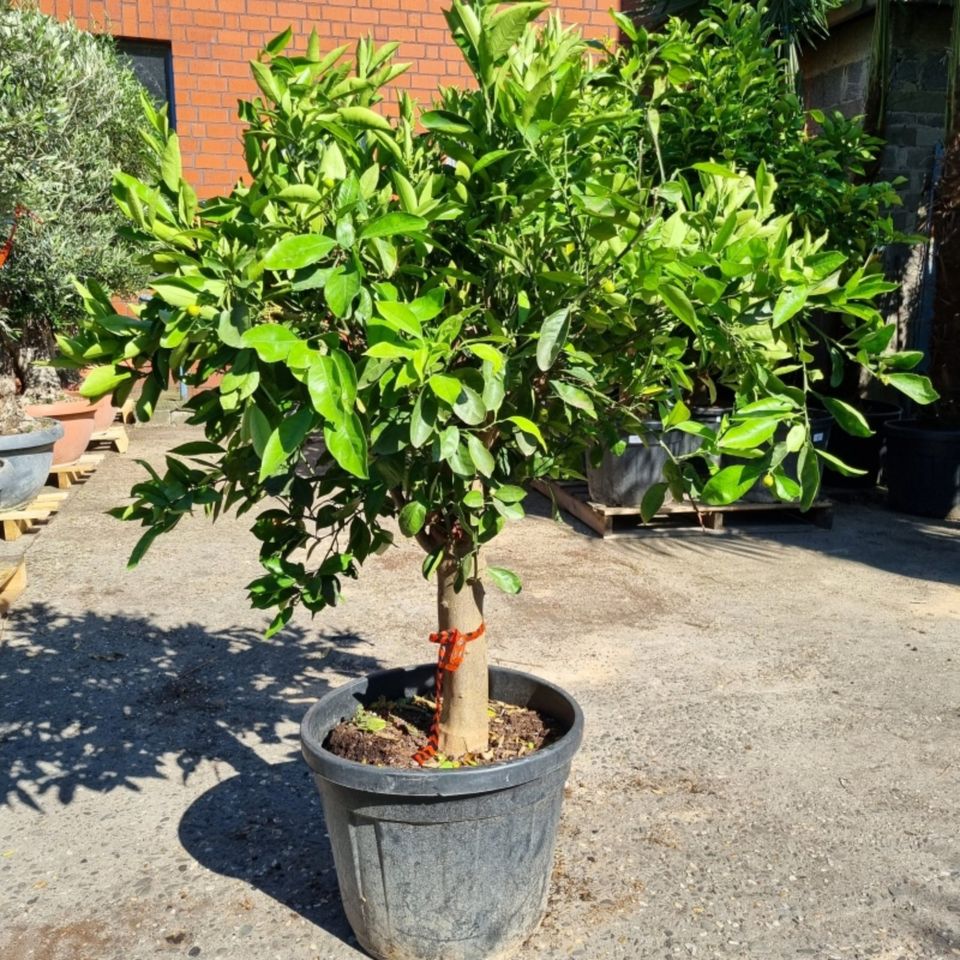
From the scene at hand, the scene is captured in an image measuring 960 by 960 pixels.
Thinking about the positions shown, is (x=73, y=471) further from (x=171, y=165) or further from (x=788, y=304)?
(x=788, y=304)

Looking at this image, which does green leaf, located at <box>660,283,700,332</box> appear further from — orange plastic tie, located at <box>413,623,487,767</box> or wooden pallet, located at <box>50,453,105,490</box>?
wooden pallet, located at <box>50,453,105,490</box>

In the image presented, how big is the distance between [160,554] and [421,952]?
3877 millimetres

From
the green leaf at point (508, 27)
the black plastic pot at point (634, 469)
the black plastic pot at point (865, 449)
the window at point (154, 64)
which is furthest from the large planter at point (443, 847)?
the window at point (154, 64)

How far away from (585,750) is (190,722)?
1387mm

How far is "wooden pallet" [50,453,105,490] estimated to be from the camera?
738 centimetres

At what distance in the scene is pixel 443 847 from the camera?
2271mm

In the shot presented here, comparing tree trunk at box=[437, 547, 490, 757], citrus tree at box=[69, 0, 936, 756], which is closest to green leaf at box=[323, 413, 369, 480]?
citrus tree at box=[69, 0, 936, 756]

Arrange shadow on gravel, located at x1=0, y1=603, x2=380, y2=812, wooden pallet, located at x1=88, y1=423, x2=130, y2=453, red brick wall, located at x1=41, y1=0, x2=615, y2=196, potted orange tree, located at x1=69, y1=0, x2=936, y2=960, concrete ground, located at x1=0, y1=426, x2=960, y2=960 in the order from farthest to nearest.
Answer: red brick wall, located at x1=41, y1=0, x2=615, y2=196 < wooden pallet, located at x1=88, y1=423, x2=130, y2=453 < shadow on gravel, located at x1=0, y1=603, x2=380, y2=812 < concrete ground, located at x1=0, y1=426, x2=960, y2=960 < potted orange tree, located at x1=69, y1=0, x2=936, y2=960

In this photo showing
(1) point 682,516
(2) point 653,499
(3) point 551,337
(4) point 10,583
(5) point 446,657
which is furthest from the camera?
(1) point 682,516

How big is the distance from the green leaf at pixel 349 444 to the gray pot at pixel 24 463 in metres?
5.31

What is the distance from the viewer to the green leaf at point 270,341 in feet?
4.69

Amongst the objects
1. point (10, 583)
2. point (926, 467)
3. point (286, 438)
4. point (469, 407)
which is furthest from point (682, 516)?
point (286, 438)

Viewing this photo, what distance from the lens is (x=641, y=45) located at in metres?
2.42

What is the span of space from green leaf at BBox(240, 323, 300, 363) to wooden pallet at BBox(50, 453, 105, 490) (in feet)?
21.0
